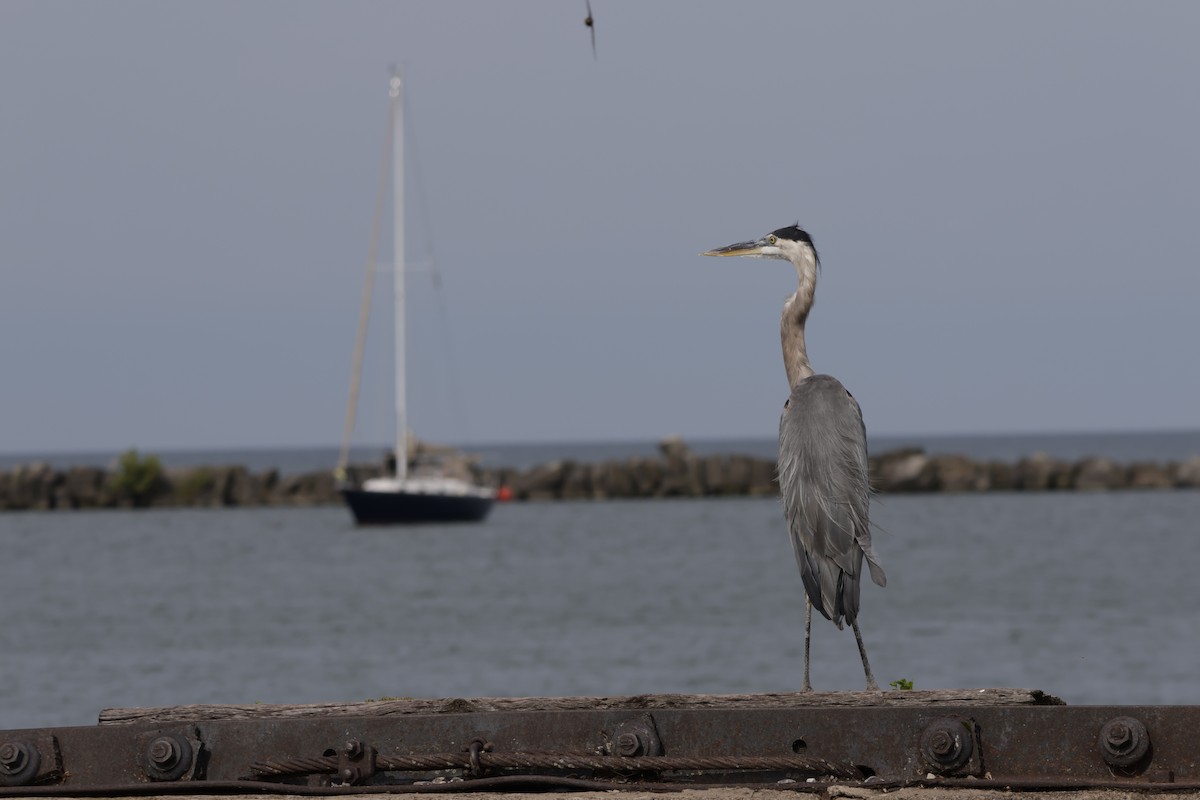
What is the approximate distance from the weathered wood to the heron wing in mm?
1982

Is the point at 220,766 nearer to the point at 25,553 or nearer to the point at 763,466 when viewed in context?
the point at 25,553

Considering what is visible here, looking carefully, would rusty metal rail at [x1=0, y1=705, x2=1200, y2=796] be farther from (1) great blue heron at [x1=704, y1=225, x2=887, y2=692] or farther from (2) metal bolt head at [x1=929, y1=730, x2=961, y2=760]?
(1) great blue heron at [x1=704, y1=225, x2=887, y2=692]

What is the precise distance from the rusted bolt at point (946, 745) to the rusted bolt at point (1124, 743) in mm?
317

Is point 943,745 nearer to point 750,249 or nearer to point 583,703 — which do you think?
point 583,703

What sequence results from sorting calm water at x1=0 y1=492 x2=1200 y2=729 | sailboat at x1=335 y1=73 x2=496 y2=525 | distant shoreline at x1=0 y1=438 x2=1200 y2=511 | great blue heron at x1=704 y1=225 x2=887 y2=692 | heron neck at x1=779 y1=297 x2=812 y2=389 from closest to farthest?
1. great blue heron at x1=704 y1=225 x2=887 y2=692
2. heron neck at x1=779 y1=297 x2=812 y2=389
3. calm water at x1=0 y1=492 x2=1200 y2=729
4. sailboat at x1=335 y1=73 x2=496 y2=525
5. distant shoreline at x1=0 y1=438 x2=1200 y2=511

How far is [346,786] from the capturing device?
12.6 feet

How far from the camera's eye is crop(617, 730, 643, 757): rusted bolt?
3.86 m

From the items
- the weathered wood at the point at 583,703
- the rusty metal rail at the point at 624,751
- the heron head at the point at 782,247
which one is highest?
the heron head at the point at 782,247

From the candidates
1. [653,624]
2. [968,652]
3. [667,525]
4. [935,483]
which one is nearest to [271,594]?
[653,624]

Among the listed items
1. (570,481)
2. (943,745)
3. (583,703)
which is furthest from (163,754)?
(570,481)

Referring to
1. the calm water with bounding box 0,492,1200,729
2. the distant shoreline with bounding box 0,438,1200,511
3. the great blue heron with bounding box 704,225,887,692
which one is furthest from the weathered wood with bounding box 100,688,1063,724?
the distant shoreline with bounding box 0,438,1200,511

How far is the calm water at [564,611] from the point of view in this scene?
2084 centimetres

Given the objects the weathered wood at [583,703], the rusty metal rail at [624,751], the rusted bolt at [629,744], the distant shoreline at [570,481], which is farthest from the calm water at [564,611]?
the rusted bolt at [629,744]

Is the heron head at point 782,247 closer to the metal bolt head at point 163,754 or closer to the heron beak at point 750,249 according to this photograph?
the heron beak at point 750,249
